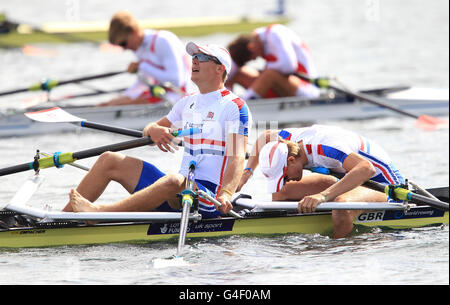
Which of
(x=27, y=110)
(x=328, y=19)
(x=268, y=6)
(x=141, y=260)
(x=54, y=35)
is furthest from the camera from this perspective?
(x=268, y=6)

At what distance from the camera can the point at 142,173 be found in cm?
823

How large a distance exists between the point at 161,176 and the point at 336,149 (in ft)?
4.84

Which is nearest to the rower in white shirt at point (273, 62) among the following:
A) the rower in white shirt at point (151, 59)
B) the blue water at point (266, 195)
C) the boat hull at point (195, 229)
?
the rower in white shirt at point (151, 59)

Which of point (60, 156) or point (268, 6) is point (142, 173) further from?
point (268, 6)

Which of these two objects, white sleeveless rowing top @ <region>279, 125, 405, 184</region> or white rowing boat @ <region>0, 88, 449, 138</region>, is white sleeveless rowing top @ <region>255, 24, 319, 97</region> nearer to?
white rowing boat @ <region>0, 88, 449, 138</region>

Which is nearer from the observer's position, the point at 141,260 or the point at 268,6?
the point at 141,260

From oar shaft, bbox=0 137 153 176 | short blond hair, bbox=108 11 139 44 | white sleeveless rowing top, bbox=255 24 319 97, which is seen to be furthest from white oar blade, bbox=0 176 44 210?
white sleeveless rowing top, bbox=255 24 319 97

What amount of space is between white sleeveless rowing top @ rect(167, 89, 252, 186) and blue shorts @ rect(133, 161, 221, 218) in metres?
0.06

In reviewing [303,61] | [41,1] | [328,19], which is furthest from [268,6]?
[303,61]

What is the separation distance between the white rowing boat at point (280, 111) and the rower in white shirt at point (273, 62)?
0.24 metres

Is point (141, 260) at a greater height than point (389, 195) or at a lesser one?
lesser

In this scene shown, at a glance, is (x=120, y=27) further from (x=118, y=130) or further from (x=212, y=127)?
(x=212, y=127)

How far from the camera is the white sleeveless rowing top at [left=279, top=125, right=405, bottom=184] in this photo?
8077mm

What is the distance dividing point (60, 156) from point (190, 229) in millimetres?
1262
